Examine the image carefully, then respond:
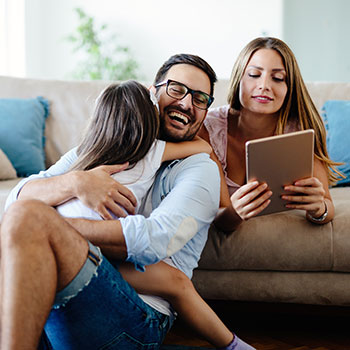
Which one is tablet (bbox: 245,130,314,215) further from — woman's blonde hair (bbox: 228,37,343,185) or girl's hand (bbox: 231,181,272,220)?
woman's blonde hair (bbox: 228,37,343,185)

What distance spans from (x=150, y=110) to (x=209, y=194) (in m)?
0.27

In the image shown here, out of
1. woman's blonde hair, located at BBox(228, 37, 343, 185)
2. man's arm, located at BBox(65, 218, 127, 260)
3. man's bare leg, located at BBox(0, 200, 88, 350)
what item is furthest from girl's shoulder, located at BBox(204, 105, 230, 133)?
man's bare leg, located at BBox(0, 200, 88, 350)

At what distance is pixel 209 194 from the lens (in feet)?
4.42

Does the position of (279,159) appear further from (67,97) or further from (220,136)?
(67,97)

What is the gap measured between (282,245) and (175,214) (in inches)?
22.1

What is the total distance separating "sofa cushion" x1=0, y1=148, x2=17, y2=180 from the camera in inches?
91.3

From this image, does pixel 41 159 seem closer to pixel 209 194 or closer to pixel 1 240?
pixel 209 194

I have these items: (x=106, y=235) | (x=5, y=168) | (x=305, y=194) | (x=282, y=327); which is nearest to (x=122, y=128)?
(x=106, y=235)

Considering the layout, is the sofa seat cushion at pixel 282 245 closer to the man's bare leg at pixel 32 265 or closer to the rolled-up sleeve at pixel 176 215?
the rolled-up sleeve at pixel 176 215

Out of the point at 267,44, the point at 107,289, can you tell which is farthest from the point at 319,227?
the point at 107,289

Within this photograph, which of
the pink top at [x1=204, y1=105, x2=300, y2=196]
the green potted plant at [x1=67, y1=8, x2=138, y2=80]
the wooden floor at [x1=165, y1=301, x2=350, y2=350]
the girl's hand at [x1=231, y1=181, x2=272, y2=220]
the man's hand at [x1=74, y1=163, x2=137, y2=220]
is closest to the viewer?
the man's hand at [x1=74, y1=163, x2=137, y2=220]

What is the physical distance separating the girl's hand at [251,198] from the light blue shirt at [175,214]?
0.22 feet

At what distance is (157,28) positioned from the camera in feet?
16.7

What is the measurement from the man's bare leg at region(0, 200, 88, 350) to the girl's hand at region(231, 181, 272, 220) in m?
0.48
